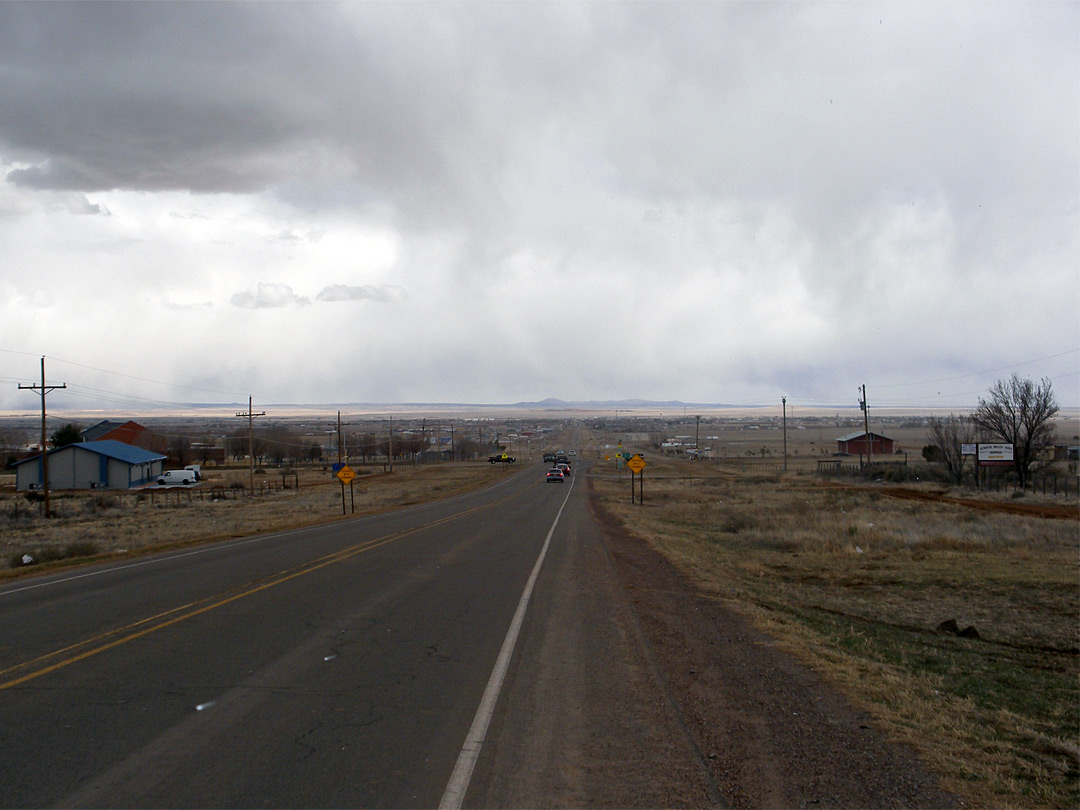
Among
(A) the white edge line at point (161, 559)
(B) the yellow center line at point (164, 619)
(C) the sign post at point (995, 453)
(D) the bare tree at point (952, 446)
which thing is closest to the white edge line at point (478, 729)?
(B) the yellow center line at point (164, 619)

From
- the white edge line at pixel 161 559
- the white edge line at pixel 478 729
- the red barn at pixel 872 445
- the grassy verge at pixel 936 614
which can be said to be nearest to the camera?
the white edge line at pixel 478 729

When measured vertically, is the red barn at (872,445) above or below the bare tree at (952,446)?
below

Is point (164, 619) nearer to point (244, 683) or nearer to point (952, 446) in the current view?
point (244, 683)

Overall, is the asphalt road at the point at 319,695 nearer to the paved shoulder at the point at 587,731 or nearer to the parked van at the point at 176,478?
the paved shoulder at the point at 587,731

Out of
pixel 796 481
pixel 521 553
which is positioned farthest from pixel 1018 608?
pixel 796 481

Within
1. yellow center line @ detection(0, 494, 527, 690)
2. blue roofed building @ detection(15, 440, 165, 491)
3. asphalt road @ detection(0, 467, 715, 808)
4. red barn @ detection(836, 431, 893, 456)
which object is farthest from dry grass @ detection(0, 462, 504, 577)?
red barn @ detection(836, 431, 893, 456)

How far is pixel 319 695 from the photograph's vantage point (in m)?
7.05

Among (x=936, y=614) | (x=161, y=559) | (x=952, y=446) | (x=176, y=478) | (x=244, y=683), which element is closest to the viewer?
Result: (x=244, y=683)

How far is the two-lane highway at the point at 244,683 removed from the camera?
517cm

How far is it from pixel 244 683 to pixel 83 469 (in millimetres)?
76435

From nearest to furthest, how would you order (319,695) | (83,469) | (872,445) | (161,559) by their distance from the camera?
(319,695)
(161,559)
(83,469)
(872,445)

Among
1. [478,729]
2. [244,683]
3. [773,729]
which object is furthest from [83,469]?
[773,729]

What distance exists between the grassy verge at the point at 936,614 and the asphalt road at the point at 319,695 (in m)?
2.62

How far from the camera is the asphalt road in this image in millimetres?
5176
